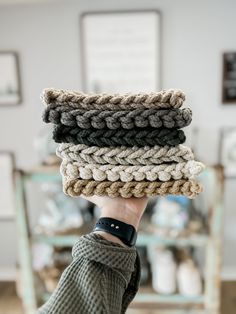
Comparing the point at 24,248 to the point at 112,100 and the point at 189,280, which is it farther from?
the point at 112,100

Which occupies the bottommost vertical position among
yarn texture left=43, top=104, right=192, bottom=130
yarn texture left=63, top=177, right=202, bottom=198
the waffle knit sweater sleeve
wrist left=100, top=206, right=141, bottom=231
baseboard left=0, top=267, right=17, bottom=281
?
baseboard left=0, top=267, right=17, bottom=281

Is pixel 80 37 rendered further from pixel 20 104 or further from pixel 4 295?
pixel 4 295

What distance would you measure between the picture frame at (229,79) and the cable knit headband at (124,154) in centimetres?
169

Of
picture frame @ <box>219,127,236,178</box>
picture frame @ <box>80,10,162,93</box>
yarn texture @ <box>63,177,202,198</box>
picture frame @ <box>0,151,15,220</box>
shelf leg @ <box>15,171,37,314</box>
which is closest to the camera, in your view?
yarn texture @ <box>63,177,202,198</box>

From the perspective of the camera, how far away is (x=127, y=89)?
2.31m

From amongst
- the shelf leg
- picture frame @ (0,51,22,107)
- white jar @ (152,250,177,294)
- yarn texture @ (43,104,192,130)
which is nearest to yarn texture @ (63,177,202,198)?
yarn texture @ (43,104,192,130)

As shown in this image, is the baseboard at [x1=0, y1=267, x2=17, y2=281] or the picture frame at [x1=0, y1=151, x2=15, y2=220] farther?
the baseboard at [x1=0, y1=267, x2=17, y2=281]

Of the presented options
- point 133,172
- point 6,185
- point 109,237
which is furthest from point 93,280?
point 6,185

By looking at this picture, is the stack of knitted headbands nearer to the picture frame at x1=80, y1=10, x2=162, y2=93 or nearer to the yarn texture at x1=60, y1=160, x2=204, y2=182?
the yarn texture at x1=60, y1=160, x2=204, y2=182

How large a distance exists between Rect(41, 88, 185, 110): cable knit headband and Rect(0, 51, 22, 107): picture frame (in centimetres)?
174

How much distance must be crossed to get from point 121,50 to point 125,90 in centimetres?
23

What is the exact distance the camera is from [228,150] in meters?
2.38

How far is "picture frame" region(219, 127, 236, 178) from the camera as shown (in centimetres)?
235

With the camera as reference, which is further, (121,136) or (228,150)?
(228,150)
